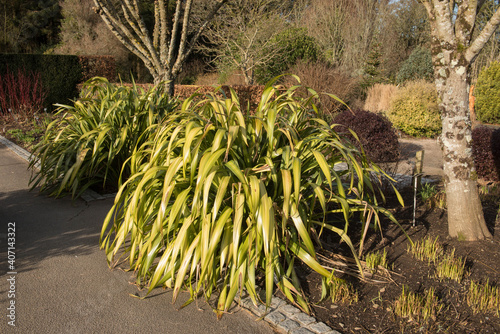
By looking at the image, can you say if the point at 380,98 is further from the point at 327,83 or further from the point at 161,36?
the point at 161,36

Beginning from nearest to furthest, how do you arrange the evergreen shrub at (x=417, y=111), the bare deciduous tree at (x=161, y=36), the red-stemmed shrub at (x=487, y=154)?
the red-stemmed shrub at (x=487, y=154) → the bare deciduous tree at (x=161, y=36) → the evergreen shrub at (x=417, y=111)

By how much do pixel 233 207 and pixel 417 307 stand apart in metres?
1.37

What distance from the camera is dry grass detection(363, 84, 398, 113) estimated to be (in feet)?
40.0

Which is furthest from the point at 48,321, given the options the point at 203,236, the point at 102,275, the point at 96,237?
the point at 96,237

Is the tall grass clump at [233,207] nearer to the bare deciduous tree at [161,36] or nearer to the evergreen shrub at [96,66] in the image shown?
the bare deciduous tree at [161,36]

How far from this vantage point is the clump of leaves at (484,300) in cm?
258

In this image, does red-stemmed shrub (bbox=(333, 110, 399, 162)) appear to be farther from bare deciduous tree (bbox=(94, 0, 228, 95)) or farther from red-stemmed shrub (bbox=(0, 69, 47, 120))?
red-stemmed shrub (bbox=(0, 69, 47, 120))

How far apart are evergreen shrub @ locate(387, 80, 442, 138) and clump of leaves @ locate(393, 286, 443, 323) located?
30.1ft

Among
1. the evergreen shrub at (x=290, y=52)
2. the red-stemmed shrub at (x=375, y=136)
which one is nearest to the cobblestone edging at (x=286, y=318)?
the red-stemmed shrub at (x=375, y=136)

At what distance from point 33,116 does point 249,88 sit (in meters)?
5.97

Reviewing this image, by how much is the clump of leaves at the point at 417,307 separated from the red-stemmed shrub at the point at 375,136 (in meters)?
4.61

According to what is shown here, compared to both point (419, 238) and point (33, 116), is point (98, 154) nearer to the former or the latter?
point (419, 238)

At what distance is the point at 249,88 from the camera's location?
11594mm

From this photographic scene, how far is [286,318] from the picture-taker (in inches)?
101
